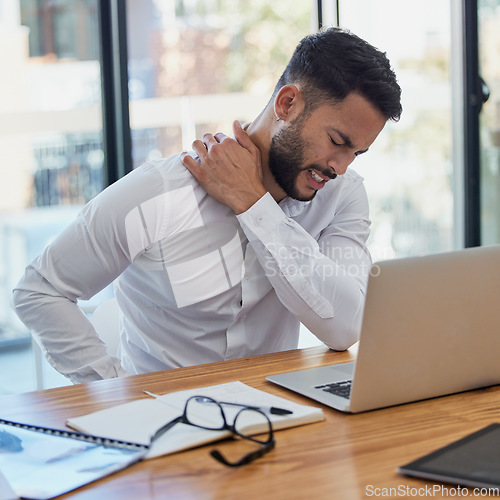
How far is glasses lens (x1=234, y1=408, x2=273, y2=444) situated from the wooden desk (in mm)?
19

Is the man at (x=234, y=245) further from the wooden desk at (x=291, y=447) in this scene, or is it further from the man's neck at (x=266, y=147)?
the wooden desk at (x=291, y=447)

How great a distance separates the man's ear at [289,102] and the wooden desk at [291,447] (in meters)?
0.67

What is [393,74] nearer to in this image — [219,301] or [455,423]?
[219,301]

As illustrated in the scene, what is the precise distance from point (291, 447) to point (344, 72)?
3.15 ft

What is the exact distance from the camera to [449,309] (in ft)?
3.58

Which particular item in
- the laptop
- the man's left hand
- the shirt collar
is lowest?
the laptop

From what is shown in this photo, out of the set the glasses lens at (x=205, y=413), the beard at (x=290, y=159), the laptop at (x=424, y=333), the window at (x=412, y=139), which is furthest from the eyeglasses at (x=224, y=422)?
the window at (x=412, y=139)

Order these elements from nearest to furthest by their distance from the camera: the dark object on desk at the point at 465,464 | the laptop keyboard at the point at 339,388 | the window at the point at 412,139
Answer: the dark object on desk at the point at 465,464 < the laptop keyboard at the point at 339,388 < the window at the point at 412,139

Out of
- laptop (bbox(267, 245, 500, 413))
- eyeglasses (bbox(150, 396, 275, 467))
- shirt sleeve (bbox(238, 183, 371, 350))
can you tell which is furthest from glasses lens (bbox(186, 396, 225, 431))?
shirt sleeve (bbox(238, 183, 371, 350))

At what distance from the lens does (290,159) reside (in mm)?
1672

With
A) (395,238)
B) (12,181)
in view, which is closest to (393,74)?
(12,181)

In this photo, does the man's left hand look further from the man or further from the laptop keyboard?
the laptop keyboard

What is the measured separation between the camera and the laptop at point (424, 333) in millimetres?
1030

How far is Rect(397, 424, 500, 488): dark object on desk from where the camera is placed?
80 centimetres
